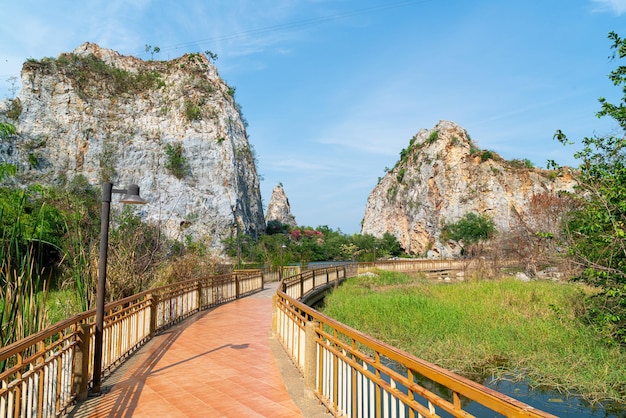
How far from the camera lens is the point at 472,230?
52.7 metres

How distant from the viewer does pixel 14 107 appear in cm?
4566

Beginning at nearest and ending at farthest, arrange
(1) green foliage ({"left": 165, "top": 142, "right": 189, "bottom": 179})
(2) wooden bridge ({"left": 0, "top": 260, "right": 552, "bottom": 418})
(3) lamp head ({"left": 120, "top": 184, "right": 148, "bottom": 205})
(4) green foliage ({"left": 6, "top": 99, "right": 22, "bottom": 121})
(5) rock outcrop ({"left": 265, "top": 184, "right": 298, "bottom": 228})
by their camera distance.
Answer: (2) wooden bridge ({"left": 0, "top": 260, "right": 552, "bottom": 418}), (3) lamp head ({"left": 120, "top": 184, "right": 148, "bottom": 205}), (4) green foliage ({"left": 6, "top": 99, "right": 22, "bottom": 121}), (1) green foliage ({"left": 165, "top": 142, "right": 189, "bottom": 179}), (5) rock outcrop ({"left": 265, "top": 184, "right": 298, "bottom": 228})

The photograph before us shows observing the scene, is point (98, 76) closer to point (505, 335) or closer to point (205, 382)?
point (505, 335)

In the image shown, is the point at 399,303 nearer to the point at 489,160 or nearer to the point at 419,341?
the point at 419,341

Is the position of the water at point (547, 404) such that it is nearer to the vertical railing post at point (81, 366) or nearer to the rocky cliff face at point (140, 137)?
the vertical railing post at point (81, 366)

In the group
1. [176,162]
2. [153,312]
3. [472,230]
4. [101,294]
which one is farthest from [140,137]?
[101,294]

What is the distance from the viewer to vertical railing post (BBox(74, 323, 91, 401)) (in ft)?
16.3


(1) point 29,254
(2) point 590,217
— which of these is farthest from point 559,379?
(1) point 29,254

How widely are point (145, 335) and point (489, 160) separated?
62708 millimetres

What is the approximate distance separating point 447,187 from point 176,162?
40.0m

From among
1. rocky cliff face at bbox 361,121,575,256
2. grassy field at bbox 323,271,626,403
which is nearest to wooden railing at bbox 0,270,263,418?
grassy field at bbox 323,271,626,403

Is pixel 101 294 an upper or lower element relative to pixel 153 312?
upper

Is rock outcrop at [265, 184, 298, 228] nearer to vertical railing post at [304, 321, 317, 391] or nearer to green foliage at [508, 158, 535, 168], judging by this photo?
green foliage at [508, 158, 535, 168]

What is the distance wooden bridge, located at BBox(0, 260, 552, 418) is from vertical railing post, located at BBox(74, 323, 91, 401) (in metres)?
0.01
